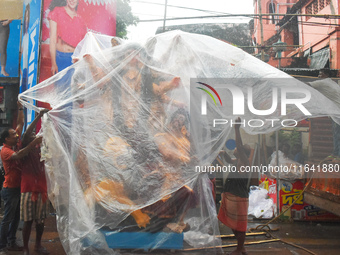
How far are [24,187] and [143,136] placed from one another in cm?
181

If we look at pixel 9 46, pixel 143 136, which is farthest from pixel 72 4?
pixel 143 136

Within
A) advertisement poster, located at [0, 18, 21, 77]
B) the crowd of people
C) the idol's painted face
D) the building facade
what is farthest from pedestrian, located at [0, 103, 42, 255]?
the building facade

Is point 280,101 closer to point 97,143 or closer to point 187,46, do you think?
point 187,46

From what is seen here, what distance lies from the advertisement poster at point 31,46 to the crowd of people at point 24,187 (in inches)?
92.9

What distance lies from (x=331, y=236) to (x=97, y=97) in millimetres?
4632

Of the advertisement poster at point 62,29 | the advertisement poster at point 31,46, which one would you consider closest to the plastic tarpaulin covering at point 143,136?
the advertisement poster at point 62,29

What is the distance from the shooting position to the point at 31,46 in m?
7.33

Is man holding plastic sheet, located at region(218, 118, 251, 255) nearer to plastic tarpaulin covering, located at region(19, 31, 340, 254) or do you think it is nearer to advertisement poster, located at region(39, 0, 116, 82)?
plastic tarpaulin covering, located at region(19, 31, 340, 254)

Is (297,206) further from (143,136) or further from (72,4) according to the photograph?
(72,4)

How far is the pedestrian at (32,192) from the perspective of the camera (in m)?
4.22

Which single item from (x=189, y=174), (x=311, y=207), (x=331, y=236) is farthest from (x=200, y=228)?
(x=311, y=207)

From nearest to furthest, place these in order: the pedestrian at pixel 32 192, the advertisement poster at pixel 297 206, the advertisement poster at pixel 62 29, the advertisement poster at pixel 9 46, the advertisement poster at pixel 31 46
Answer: the pedestrian at pixel 32 192 < the advertisement poster at pixel 297 206 < the advertisement poster at pixel 62 29 < the advertisement poster at pixel 31 46 < the advertisement poster at pixel 9 46

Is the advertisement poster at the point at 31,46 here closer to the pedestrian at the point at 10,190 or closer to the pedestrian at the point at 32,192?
the pedestrian at the point at 10,190

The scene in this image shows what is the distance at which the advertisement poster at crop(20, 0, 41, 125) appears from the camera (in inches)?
267
